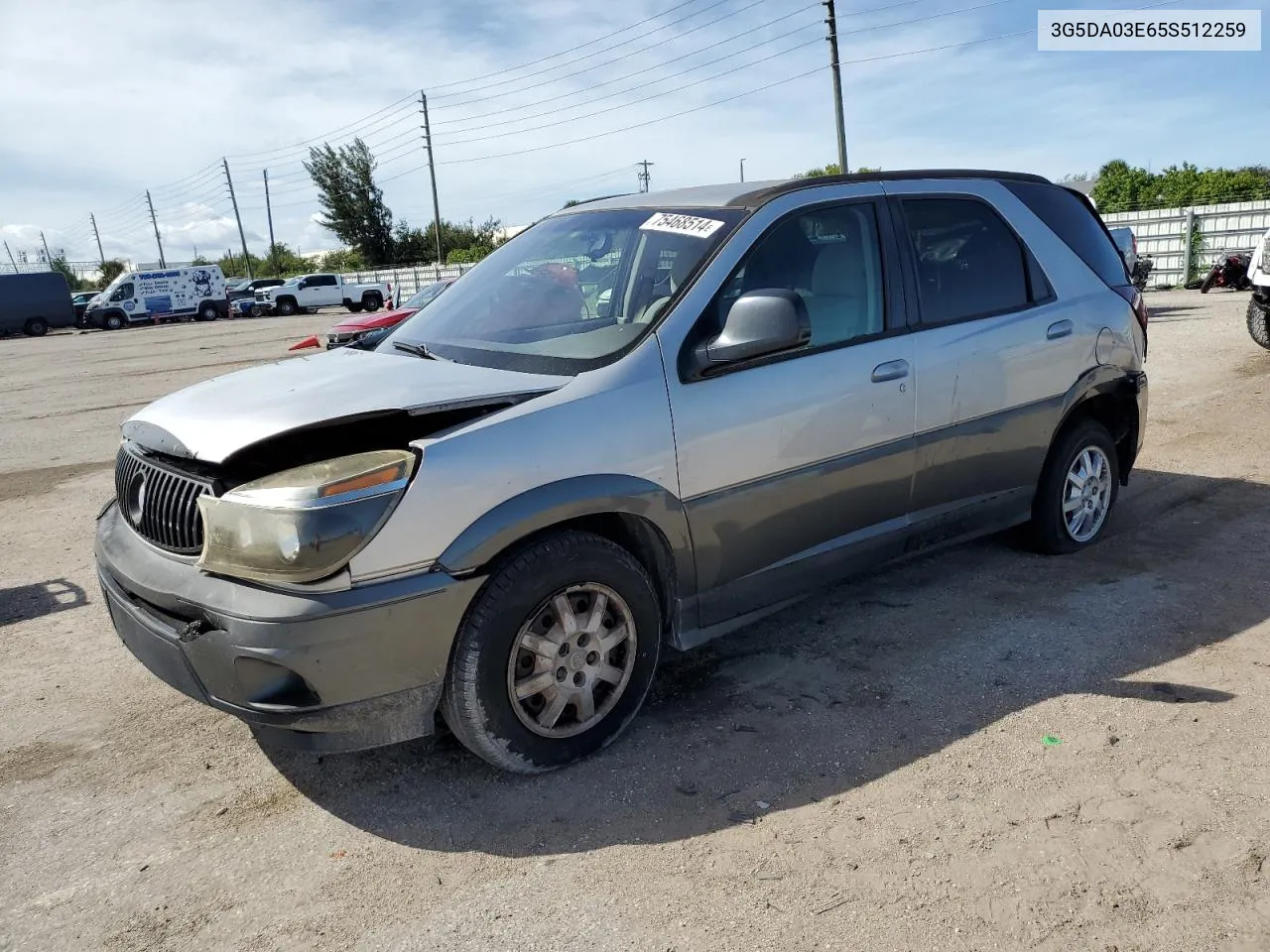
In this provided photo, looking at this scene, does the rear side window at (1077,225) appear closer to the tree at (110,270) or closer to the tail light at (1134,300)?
the tail light at (1134,300)

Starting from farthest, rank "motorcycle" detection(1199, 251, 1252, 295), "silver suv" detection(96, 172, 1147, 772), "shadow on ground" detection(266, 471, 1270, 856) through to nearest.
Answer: "motorcycle" detection(1199, 251, 1252, 295) < "shadow on ground" detection(266, 471, 1270, 856) < "silver suv" detection(96, 172, 1147, 772)

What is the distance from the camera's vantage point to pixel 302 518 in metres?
2.48

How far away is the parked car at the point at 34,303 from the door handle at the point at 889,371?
40718 millimetres

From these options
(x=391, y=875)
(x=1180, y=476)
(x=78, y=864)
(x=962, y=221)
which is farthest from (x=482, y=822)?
(x=1180, y=476)

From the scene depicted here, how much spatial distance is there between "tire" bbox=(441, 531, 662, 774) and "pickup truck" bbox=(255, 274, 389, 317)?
39279 mm

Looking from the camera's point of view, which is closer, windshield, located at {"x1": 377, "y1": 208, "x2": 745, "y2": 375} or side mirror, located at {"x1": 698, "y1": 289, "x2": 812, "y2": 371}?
side mirror, located at {"x1": 698, "y1": 289, "x2": 812, "y2": 371}

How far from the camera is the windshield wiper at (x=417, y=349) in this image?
3.46 meters

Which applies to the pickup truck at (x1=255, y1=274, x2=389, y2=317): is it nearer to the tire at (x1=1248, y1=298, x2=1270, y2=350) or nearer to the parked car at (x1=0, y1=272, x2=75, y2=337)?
the parked car at (x1=0, y1=272, x2=75, y2=337)

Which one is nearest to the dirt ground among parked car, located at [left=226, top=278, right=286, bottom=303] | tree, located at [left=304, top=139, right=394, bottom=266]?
parked car, located at [left=226, top=278, right=286, bottom=303]

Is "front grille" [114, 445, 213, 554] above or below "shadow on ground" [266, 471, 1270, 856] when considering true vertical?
above

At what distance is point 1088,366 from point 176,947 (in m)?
4.38

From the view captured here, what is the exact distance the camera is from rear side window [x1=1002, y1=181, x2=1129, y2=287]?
181 inches

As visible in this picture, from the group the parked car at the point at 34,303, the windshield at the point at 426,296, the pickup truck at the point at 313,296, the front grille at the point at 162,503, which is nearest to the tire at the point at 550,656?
the front grille at the point at 162,503

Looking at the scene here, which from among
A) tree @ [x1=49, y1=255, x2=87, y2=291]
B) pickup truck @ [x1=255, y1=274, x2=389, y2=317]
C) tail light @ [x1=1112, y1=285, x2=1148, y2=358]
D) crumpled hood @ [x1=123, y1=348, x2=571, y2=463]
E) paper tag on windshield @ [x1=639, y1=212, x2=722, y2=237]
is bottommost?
tail light @ [x1=1112, y1=285, x2=1148, y2=358]
